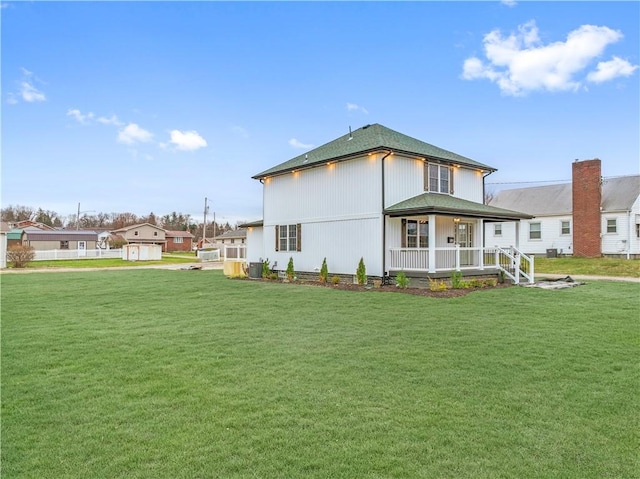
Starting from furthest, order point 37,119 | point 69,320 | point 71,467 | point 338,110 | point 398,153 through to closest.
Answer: point 338,110 → point 37,119 → point 398,153 → point 69,320 → point 71,467

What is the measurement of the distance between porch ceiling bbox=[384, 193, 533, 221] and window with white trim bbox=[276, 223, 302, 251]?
5.06 meters

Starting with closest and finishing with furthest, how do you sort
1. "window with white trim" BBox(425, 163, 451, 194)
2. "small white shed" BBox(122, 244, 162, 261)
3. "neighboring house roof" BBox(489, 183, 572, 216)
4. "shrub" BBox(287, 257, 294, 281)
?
1. "window with white trim" BBox(425, 163, 451, 194)
2. "shrub" BBox(287, 257, 294, 281)
3. "neighboring house roof" BBox(489, 183, 572, 216)
4. "small white shed" BBox(122, 244, 162, 261)

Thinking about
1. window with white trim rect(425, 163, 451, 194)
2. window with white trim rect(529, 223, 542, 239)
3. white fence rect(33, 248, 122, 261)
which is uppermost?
window with white trim rect(425, 163, 451, 194)

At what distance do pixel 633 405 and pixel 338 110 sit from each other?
2324cm

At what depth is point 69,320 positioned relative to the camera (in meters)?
8.75

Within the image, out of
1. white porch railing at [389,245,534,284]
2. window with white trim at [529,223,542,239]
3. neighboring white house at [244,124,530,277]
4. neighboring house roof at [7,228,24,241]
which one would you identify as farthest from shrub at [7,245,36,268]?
window with white trim at [529,223,542,239]

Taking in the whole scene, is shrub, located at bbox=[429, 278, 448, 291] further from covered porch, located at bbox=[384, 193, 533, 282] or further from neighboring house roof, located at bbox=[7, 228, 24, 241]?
neighboring house roof, located at bbox=[7, 228, 24, 241]

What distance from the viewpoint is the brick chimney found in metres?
26.1

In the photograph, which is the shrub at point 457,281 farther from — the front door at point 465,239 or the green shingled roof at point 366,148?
the green shingled roof at point 366,148

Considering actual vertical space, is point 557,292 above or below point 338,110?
below

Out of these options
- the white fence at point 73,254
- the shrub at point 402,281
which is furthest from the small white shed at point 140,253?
the shrub at point 402,281

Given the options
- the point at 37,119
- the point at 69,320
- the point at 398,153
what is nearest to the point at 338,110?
the point at 398,153

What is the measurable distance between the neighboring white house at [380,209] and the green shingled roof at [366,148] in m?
0.05

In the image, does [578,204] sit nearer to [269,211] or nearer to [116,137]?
[269,211]
